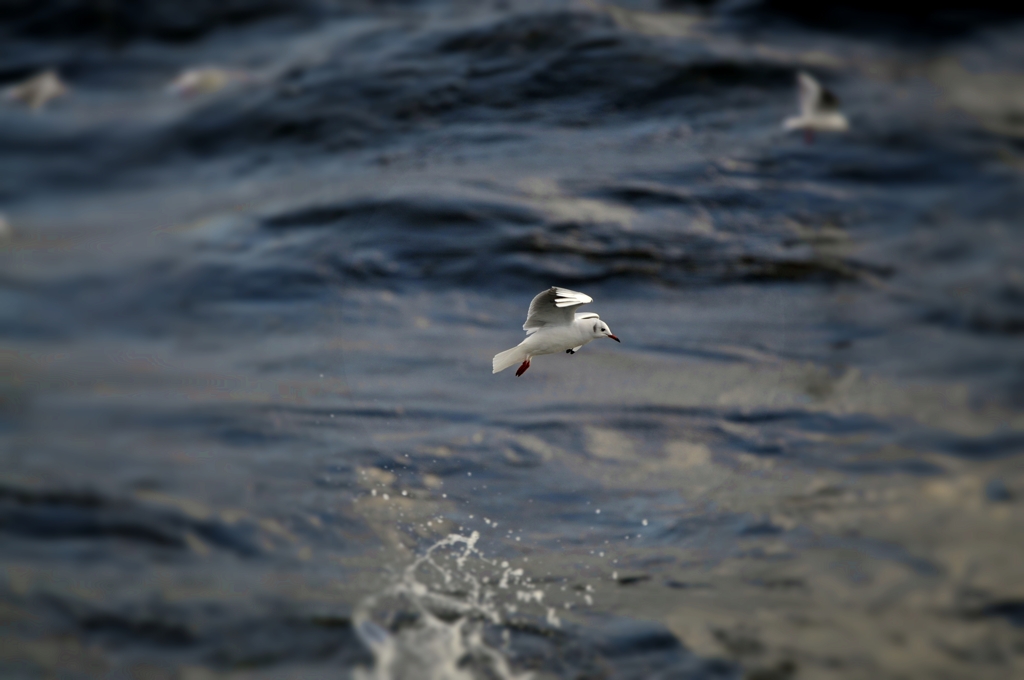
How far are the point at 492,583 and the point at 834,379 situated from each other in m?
1.35

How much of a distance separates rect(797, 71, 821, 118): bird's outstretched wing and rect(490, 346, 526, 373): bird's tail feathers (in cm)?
226

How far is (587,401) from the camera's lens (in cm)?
235

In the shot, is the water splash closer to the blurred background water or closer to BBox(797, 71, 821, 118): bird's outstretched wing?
the blurred background water

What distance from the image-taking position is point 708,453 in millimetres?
2465

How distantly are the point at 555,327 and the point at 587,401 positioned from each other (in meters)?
0.36

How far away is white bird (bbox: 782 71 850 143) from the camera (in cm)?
377

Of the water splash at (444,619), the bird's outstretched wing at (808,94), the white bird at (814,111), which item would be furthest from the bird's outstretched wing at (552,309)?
the bird's outstretched wing at (808,94)

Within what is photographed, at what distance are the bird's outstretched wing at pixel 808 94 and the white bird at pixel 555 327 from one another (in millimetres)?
2191

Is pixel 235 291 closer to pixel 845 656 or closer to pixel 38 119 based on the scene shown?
pixel 38 119

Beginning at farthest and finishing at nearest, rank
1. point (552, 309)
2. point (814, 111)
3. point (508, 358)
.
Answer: point (814, 111) → point (508, 358) → point (552, 309)

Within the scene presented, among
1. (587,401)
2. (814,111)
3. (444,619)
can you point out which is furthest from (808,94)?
(444,619)

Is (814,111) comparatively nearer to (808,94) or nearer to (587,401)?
(808,94)

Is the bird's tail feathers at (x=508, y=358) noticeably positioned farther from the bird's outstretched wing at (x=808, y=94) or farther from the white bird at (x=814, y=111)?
the bird's outstretched wing at (x=808, y=94)

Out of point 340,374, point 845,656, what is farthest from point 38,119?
point 845,656
